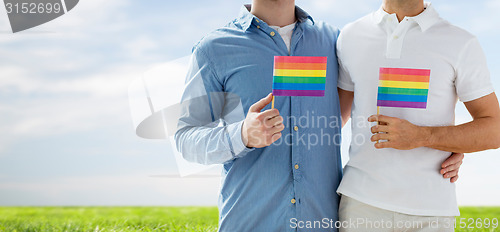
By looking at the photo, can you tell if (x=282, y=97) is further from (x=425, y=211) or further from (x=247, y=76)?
(x=425, y=211)

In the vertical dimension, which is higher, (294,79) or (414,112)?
(294,79)

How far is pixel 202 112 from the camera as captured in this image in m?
2.01

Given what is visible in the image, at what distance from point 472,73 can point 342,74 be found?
512mm

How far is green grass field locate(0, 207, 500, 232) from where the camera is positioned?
12.2 ft

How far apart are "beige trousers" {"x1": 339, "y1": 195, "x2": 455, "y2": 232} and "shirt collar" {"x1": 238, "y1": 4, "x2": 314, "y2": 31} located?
808mm

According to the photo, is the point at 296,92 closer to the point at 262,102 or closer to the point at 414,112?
the point at 262,102

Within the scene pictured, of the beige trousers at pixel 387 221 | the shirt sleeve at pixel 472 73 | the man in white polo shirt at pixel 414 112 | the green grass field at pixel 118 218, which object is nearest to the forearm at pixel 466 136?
the man in white polo shirt at pixel 414 112

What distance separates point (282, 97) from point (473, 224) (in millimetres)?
2635

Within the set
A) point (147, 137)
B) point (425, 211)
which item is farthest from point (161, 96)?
point (425, 211)

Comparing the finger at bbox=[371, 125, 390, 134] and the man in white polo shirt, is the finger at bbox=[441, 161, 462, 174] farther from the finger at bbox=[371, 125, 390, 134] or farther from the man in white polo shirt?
the finger at bbox=[371, 125, 390, 134]

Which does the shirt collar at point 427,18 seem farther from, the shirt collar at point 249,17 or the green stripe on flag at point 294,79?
the green stripe on flag at point 294,79

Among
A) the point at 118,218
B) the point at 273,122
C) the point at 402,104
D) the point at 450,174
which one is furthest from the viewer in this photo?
the point at 118,218

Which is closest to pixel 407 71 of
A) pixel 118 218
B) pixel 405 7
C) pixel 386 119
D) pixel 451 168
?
pixel 386 119

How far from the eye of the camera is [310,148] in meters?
1.93
